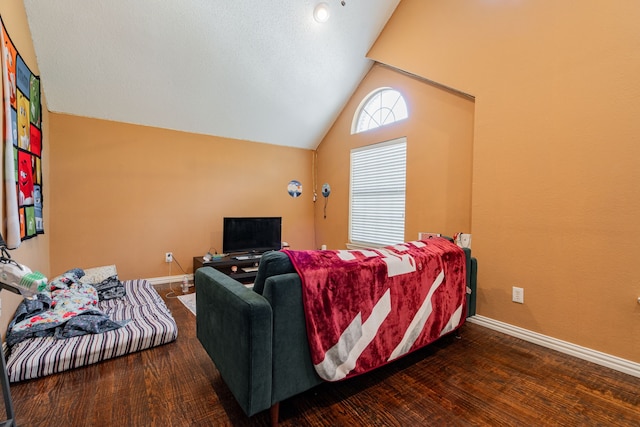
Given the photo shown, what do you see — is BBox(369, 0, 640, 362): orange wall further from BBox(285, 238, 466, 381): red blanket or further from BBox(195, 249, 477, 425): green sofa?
BBox(195, 249, 477, 425): green sofa

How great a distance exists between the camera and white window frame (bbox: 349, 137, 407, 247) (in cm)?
371

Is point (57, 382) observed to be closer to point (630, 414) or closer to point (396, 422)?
point (396, 422)

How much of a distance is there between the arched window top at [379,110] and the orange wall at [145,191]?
5.00 feet

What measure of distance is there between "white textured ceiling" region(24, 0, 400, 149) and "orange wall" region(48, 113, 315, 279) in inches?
10.6

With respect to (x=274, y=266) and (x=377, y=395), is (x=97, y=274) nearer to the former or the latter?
(x=274, y=266)

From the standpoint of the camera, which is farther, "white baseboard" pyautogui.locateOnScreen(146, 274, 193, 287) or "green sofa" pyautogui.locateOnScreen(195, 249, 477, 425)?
"white baseboard" pyautogui.locateOnScreen(146, 274, 193, 287)

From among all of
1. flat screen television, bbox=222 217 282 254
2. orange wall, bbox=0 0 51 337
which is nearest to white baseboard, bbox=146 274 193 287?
flat screen television, bbox=222 217 282 254

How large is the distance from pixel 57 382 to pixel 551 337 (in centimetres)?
361

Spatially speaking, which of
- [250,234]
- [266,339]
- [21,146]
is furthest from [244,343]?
[250,234]

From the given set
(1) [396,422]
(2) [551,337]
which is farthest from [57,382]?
(2) [551,337]

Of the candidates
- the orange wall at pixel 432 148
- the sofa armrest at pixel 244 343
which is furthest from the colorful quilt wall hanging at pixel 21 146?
the orange wall at pixel 432 148

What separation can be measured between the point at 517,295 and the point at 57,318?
3.84 metres

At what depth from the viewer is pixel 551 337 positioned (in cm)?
227

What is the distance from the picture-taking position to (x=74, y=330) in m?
2.14
